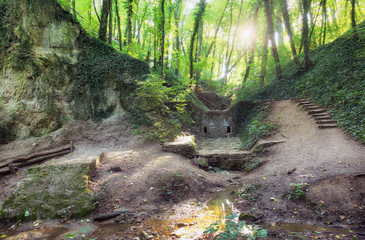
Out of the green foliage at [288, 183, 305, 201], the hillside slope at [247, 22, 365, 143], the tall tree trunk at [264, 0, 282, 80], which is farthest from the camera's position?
the tall tree trunk at [264, 0, 282, 80]

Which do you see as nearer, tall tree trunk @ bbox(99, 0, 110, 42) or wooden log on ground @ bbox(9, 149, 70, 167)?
wooden log on ground @ bbox(9, 149, 70, 167)

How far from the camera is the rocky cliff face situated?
9156 mm

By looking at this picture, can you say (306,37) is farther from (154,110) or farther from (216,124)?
(154,110)

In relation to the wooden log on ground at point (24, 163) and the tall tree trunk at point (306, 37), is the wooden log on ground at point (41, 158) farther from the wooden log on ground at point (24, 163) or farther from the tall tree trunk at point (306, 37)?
the tall tree trunk at point (306, 37)

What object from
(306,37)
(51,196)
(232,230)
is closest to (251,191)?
(232,230)

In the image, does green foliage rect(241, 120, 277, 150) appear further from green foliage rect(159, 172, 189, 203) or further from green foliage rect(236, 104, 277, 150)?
green foliage rect(159, 172, 189, 203)

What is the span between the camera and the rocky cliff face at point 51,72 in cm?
916

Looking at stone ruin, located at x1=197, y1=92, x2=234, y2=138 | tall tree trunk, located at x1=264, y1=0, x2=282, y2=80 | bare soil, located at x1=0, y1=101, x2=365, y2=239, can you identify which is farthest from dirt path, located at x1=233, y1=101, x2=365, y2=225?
tall tree trunk, located at x1=264, y1=0, x2=282, y2=80

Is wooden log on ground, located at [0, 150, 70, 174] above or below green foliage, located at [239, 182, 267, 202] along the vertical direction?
above

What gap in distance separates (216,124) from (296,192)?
35.9 feet

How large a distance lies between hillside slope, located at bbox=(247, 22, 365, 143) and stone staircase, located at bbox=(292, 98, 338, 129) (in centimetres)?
25

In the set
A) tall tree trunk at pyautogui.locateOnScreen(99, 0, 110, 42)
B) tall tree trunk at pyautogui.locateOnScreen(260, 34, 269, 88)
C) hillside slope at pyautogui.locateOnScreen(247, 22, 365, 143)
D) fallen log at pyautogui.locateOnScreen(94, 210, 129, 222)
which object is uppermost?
tall tree trunk at pyautogui.locateOnScreen(99, 0, 110, 42)

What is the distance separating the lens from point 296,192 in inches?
161

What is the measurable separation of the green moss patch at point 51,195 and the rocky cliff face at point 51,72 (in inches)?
216
